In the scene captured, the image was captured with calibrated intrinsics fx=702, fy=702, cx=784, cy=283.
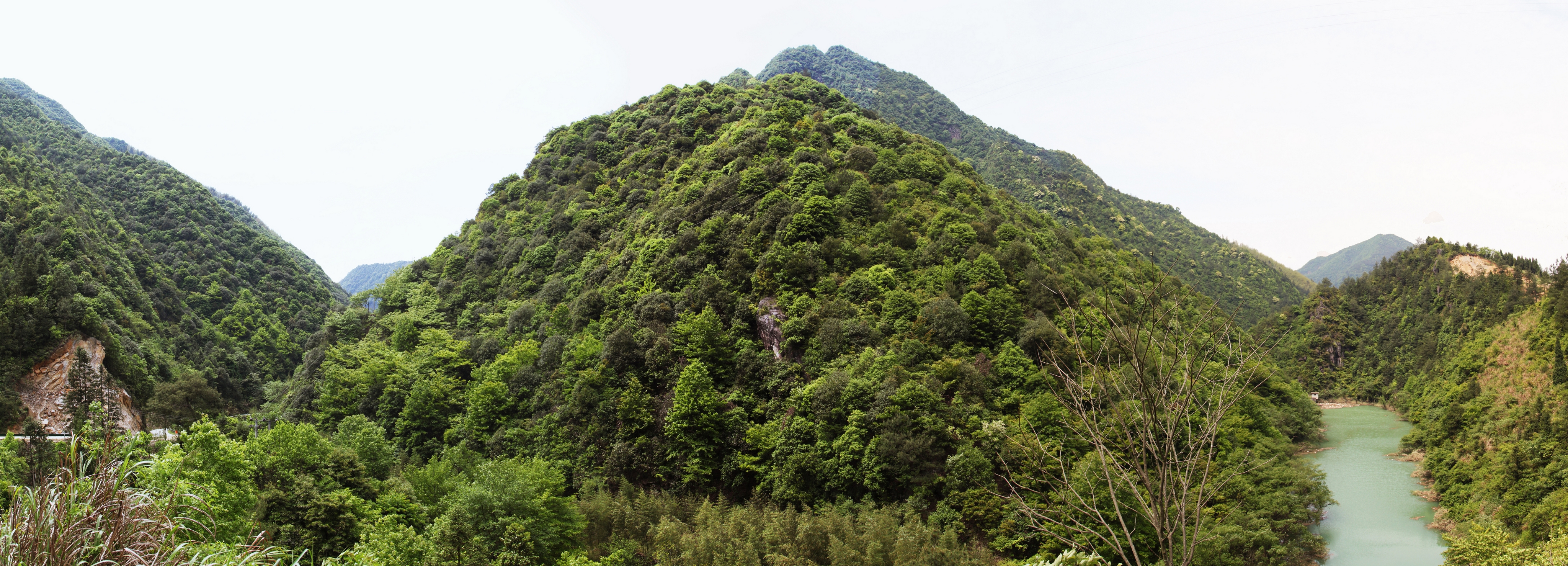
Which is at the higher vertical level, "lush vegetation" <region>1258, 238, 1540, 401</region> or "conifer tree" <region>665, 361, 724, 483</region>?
"lush vegetation" <region>1258, 238, 1540, 401</region>

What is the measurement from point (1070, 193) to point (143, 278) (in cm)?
10793

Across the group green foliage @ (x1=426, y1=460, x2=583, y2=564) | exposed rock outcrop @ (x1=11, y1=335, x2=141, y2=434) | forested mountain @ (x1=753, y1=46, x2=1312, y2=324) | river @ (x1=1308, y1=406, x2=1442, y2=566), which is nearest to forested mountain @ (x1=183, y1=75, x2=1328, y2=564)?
green foliage @ (x1=426, y1=460, x2=583, y2=564)

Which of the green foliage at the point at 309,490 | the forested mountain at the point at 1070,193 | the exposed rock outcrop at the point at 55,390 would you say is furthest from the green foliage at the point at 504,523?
the forested mountain at the point at 1070,193

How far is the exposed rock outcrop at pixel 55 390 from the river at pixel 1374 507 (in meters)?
72.0

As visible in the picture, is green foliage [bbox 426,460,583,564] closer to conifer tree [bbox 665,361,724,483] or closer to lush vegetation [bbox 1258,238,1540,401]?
conifer tree [bbox 665,361,724,483]

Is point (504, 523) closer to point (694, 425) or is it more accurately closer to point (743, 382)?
point (694, 425)

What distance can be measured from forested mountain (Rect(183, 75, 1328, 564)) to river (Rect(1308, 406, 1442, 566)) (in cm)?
375

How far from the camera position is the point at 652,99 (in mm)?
72312

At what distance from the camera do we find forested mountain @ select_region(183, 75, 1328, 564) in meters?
22.6

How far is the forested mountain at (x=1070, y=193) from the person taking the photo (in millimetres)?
92500

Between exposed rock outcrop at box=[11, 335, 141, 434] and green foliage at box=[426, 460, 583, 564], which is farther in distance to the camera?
exposed rock outcrop at box=[11, 335, 141, 434]

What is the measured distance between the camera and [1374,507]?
1612 inches

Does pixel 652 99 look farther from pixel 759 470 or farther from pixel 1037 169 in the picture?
pixel 1037 169

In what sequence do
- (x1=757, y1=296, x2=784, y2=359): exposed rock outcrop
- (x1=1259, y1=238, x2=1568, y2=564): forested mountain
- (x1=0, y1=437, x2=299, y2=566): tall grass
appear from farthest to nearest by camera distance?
(x1=757, y1=296, x2=784, y2=359): exposed rock outcrop → (x1=1259, y1=238, x2=1568, y2=564): forested mountain → (x1=0, y1=437, x2=299, y2=566): tall grass
